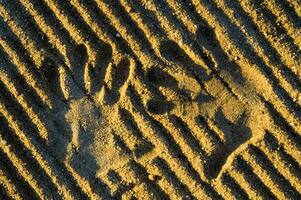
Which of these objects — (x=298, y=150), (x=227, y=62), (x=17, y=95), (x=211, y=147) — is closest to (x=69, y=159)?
(x=17, y=95)

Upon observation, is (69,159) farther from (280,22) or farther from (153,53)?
(280,22)

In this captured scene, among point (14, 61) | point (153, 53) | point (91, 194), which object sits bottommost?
point (91, 194)

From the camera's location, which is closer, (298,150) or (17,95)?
(298,150)

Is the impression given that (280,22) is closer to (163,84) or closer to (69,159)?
(163,84)

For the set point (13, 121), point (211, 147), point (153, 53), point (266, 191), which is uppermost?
point (13, 121)

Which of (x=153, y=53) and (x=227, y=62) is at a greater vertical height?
(x=153, y=53)

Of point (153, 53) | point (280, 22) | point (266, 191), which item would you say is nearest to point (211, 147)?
point (266, 191)
